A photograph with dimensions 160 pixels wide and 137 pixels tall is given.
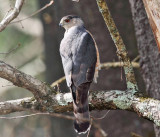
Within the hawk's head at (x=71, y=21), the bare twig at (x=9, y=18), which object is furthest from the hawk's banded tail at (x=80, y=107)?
the hawk's head at (x=71, y=21)

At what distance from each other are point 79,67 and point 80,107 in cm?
72

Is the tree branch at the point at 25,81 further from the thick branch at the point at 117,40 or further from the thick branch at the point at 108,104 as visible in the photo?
the thick branch at the point at 117,40

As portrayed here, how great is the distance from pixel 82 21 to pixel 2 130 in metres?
4.21

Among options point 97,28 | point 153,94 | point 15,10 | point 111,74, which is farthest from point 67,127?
point 15,10

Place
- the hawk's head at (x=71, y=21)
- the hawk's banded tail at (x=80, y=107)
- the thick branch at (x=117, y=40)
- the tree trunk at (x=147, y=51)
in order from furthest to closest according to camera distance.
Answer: the hawk's head at (x=71, y=21)
the tree trunk at (x=147, y=51)
the hawk's banded tail at (x=80, y=107)
the thick branch at (x=117, y=40)

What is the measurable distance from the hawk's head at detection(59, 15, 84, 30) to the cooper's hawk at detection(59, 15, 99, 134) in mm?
409

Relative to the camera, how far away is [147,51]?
15.2 feet

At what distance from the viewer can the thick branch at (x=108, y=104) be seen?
10.6ft

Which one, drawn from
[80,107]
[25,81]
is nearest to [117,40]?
[80,107]

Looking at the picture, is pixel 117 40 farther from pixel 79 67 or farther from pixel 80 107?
pixel 79 67

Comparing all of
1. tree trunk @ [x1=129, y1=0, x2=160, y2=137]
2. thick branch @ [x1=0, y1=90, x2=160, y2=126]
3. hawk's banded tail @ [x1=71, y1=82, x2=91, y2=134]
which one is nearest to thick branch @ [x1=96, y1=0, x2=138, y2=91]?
thick branch @ [x1=0, y1=90, x2=160, y2=126]

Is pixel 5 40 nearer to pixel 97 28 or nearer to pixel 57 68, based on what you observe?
pixel 57 68

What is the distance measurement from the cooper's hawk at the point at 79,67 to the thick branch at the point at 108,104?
A: 108 mm

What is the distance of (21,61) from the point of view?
29.1ft
